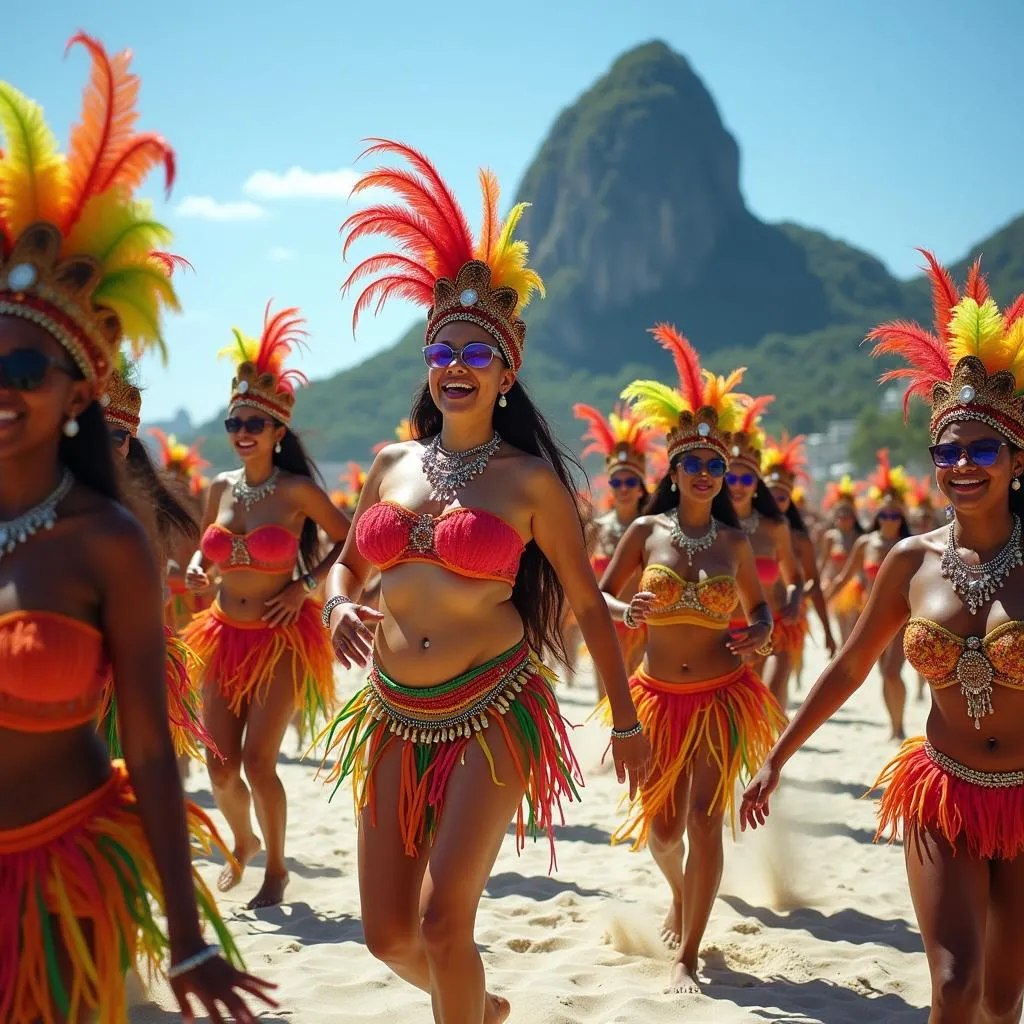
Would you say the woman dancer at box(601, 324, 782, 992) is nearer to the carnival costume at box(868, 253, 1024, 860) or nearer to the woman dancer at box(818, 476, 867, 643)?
the carnival costume at box(868, 253, 1024, 860)

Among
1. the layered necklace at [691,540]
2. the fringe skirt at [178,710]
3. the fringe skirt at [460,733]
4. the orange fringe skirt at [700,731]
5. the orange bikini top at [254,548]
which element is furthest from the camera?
the orange bikini top at [254,548]

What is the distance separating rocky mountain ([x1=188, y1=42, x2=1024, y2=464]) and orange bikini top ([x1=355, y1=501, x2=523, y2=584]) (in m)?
118

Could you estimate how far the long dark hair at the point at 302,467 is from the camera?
7.07 metres

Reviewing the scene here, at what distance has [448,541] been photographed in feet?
13.2

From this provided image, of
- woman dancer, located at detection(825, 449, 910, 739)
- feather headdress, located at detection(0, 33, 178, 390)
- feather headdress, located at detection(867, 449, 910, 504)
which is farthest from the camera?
feather headdress, located at detection(867, 449, 910, 504)

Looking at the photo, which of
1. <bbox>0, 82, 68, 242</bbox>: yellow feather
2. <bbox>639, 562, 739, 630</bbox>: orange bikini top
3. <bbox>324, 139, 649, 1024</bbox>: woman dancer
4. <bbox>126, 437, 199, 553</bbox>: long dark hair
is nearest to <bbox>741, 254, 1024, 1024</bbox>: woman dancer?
<bbox>324, 139, 649, 1024</bbox>: woman dancer

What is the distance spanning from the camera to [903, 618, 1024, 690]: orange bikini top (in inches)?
150

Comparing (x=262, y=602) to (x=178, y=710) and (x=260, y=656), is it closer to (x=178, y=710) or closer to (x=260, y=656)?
(x=260, y=656)

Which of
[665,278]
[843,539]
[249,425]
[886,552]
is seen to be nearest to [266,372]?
[249,425]

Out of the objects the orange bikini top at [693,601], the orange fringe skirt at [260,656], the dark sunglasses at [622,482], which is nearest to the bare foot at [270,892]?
the orange fringe skirt at [260,656]

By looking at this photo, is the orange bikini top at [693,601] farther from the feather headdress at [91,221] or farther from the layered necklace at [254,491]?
the feather headdress at [91,221]

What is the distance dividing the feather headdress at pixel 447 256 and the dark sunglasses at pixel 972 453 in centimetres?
148

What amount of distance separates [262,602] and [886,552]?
638 centimetres

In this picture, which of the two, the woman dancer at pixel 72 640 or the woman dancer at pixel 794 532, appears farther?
the woman dancer at pixel 794 532
